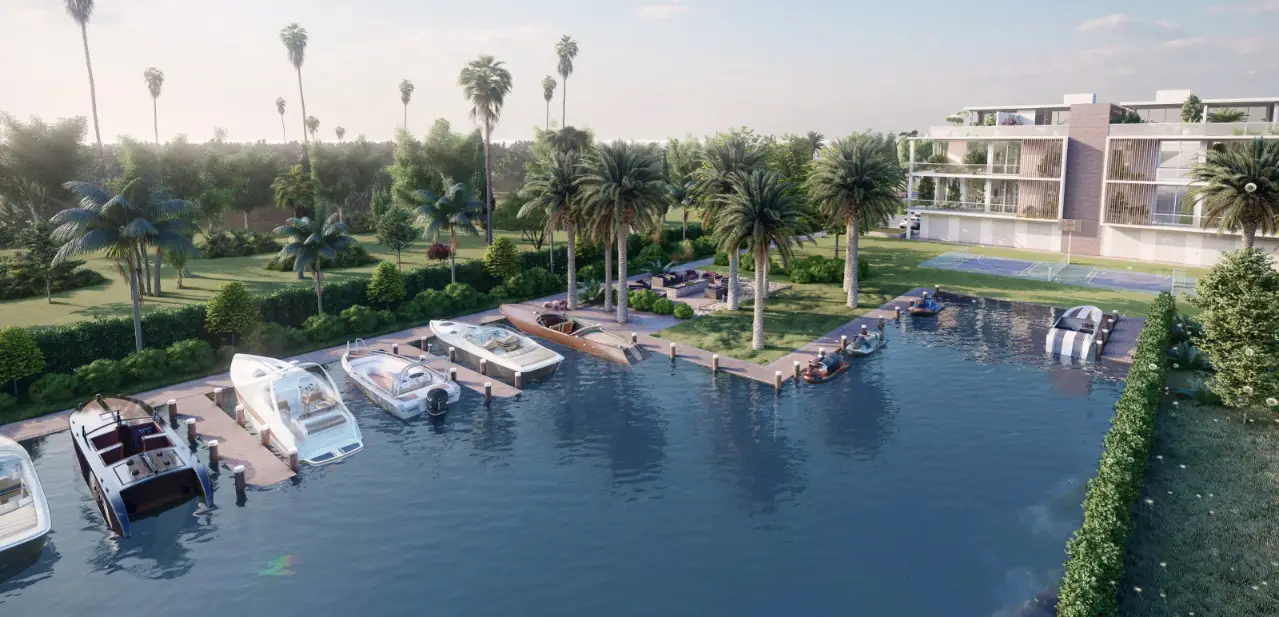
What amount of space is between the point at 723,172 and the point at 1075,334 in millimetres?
19893

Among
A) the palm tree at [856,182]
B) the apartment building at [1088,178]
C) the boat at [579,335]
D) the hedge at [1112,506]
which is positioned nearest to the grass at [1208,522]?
the hedge at [1112,506]

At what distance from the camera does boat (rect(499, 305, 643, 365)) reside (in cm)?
3772

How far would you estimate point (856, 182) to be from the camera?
44844 millimetres

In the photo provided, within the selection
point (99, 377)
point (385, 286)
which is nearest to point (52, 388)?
point (99, 377)

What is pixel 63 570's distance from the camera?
20.4 m

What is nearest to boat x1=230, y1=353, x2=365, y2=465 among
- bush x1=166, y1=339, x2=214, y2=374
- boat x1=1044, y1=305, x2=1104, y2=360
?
bush x1=166, y1=339, x2=214, y2=374

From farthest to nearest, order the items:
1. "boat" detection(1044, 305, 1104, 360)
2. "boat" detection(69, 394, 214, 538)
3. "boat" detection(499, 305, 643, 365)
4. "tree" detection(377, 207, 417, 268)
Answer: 1. "tree" detection(377, 207, 417, 268)
2. "boat" detection(499, 305, 643, 365)
3. "boat" detection(1044, 305, 1104, 360)
4. "boat" detection(69, 394, 214, 538)

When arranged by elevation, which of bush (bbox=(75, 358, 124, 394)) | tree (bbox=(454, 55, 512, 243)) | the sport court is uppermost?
tree (bbox=(454, 55, 512, 243))

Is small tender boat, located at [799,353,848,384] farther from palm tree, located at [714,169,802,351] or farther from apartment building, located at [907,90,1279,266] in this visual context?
apartment building, located at [907,90,1279,266]

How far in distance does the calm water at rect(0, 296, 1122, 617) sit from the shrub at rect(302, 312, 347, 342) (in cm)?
794

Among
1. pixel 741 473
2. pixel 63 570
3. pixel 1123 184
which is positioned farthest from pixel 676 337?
pixel 1123 184

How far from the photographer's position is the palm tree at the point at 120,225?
33.4m

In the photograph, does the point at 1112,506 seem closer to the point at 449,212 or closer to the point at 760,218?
the point at 760,218

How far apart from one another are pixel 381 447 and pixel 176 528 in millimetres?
6993
